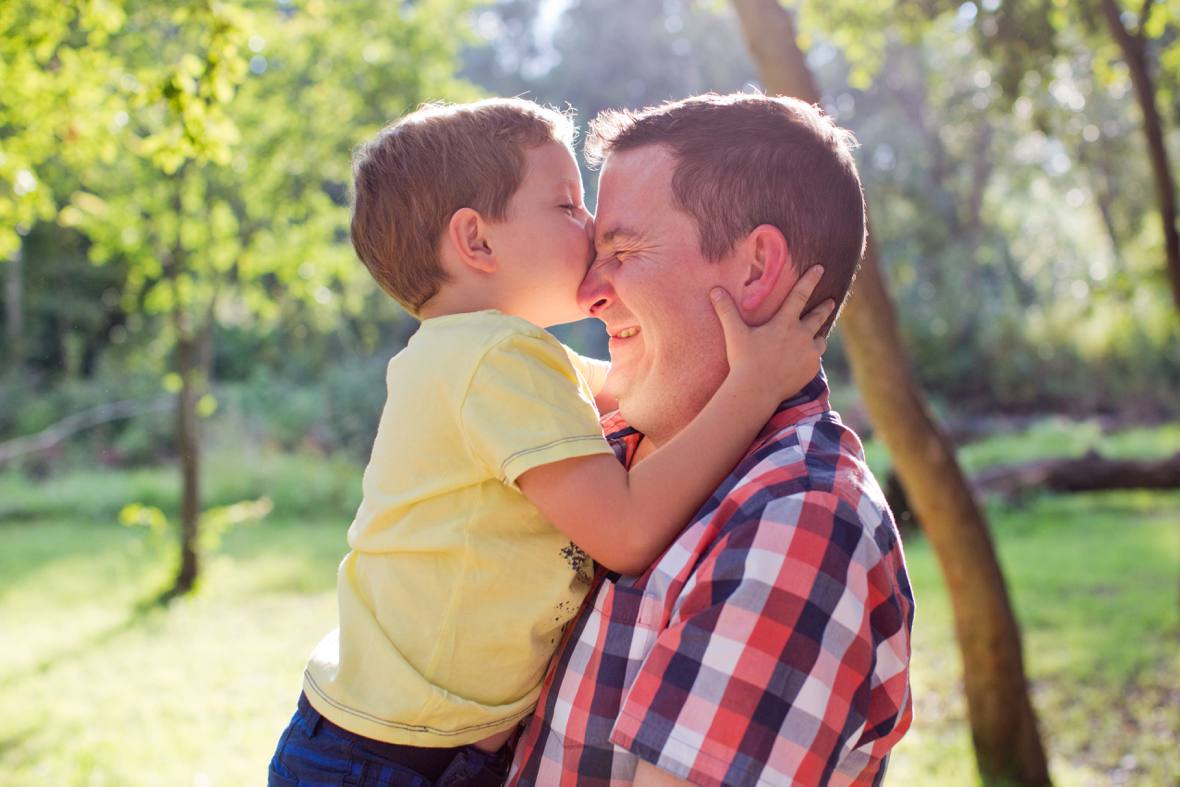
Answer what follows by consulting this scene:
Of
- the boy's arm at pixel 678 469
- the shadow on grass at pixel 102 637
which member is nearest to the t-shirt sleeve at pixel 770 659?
the boy's arm at pixel 678 469

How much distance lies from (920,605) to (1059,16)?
5.15 metres

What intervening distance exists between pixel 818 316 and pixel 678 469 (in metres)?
0.34

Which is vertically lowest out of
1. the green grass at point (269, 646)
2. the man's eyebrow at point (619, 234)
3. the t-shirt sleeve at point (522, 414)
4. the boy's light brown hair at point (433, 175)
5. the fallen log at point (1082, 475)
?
the fallen log at point (1082, 475)

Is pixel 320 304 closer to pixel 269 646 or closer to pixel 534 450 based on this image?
pixel 269 646

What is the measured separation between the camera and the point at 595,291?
193 centimetres

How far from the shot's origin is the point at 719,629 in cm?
136

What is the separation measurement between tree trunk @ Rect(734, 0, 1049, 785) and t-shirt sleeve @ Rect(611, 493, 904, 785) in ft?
10.8

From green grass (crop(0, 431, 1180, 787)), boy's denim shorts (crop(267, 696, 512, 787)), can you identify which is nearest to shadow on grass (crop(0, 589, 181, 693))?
green grass (crop(0, 431, 1180, 787))

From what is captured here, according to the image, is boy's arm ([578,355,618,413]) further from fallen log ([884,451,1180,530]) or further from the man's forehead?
fallen log ([884,451,1180,530])

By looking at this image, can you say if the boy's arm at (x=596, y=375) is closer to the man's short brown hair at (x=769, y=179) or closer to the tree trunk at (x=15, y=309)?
the man's short brown hair at (x=769, y=179)

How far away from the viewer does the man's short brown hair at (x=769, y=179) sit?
1.69m

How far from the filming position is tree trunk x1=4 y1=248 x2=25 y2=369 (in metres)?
21.5

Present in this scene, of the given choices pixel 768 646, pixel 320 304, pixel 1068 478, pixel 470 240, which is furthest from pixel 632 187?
pixel 1068 478

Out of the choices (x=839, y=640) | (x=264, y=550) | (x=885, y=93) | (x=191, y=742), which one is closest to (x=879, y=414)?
(x=839, y=640)
